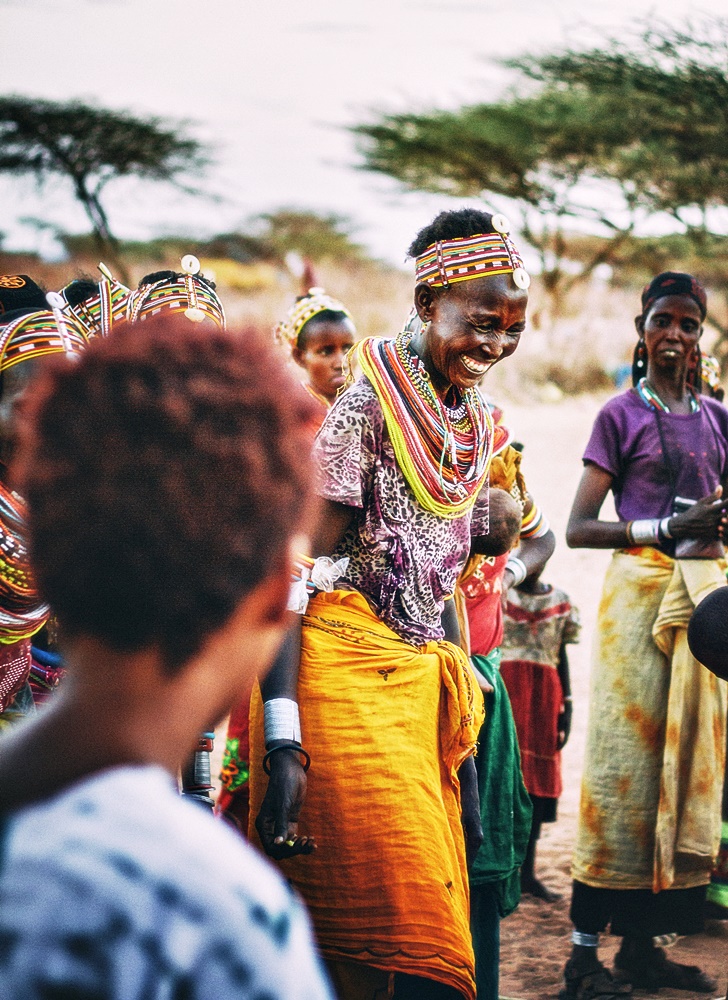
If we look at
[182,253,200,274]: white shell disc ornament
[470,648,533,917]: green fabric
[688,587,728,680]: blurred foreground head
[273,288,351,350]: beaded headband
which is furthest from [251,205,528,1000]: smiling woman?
[273,288,351,350]: beaded headband

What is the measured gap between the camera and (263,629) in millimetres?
1171

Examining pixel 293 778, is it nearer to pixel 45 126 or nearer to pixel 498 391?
pixel 498 391

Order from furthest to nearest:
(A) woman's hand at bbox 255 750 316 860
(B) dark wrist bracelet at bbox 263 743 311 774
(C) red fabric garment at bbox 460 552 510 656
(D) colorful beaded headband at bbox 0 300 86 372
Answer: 1. (C) red fabric garment at bbox 460 552 510 656
2. (D) colorful beaded headband at bbox 0 300 86 372
3. (B) dark wrist bracelet at bbox 263 743 311 774
4. (A) woman's hand at bbox 255 750 316 860

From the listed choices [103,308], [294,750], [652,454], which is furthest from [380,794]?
[652,454]

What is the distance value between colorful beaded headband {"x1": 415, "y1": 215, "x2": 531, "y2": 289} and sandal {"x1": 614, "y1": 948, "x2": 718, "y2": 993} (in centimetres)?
246

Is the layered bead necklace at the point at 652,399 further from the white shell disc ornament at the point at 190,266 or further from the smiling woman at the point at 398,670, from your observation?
the white shell disc ornament at the point at 190,266

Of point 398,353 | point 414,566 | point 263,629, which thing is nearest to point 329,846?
point 414,566

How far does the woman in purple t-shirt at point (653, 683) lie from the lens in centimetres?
393

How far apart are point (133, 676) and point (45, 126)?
23.8 m

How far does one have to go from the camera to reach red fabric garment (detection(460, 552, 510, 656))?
367cm

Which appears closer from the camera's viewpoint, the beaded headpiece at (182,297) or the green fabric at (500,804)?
the beaded headpiece at (182,297)

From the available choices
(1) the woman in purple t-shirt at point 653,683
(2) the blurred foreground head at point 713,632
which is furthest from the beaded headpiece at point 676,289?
(2) the blurred foreground head at point 713,632

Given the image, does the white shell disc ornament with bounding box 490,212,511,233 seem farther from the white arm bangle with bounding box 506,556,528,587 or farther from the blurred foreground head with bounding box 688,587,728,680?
the white arm bangle with bounding box 506,556,528,587

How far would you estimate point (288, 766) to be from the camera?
93.3 inches
